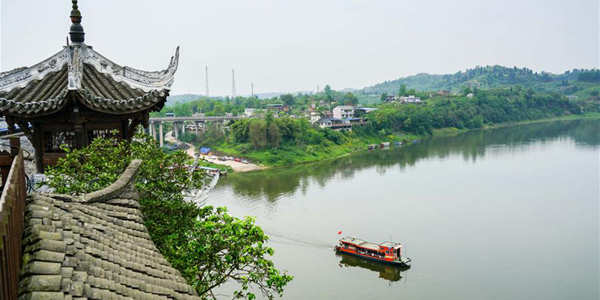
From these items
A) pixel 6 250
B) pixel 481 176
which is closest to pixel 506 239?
pixel 481 176

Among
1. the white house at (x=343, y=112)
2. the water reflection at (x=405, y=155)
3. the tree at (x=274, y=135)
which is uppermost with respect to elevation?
the white house at (x=343, y=112)

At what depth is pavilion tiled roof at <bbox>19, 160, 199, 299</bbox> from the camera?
10.3ft

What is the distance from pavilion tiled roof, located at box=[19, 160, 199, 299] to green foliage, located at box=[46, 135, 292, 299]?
83.3 inches

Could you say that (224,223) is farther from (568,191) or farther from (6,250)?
(568,191)

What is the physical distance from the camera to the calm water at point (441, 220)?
874 inches

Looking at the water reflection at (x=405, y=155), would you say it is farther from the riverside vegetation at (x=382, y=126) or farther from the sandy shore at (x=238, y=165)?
the riverside vegetation at (x=382, y=126)

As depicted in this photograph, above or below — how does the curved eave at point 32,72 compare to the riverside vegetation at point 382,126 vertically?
above

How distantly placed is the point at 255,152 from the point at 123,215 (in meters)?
51.3

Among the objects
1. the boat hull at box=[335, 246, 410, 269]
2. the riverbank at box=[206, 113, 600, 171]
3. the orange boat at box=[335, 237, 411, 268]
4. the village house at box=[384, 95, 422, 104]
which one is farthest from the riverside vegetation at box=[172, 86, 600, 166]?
the boat hull at box=[335, 246, 410, 269]

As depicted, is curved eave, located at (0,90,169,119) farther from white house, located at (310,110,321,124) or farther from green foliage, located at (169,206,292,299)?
white house, located at (310,110,321,124)

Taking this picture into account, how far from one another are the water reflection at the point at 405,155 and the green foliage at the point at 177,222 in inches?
1129

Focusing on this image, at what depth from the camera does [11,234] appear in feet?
9.48

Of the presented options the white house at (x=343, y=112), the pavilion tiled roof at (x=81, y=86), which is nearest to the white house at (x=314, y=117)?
the white house at (x=343, y=112)

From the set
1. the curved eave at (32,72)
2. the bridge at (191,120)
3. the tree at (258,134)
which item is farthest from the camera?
the bridge at (191,120)
